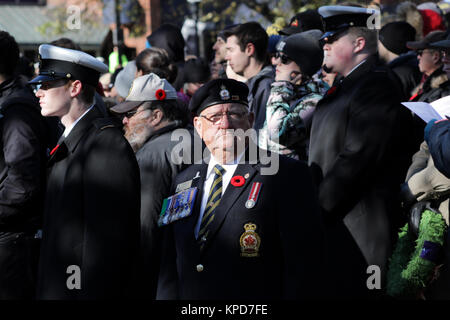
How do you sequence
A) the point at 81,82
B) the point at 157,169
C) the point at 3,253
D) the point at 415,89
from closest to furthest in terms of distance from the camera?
the point at 81,82 → the point at 157,169 → the point at 3,253 → the point at 415,89

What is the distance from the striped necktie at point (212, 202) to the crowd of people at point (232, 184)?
1cm

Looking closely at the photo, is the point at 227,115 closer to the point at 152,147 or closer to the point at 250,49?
the point at 152,147

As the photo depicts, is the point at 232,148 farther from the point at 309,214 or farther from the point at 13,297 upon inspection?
the point at 13,297

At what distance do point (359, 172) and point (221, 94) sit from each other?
3.74 feet

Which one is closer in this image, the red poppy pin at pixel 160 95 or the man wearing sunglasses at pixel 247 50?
the red poppy pin at pixel 160 95

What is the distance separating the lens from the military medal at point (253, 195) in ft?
12.4

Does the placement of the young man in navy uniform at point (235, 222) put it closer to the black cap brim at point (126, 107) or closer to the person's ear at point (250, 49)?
the black cap brim at point (126, 107)

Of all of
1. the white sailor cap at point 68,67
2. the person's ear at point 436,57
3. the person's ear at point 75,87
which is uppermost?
the white sailor cap at point 68,67

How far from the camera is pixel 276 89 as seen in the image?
6121 mm

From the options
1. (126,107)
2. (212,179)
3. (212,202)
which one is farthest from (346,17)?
(212,202)

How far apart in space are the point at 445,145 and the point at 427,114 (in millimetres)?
360

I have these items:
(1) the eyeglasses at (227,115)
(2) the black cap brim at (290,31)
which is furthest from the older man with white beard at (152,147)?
(2) the black cap brim at (290,31)

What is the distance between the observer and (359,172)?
4.72 m

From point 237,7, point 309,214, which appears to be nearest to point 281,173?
point 309,214
